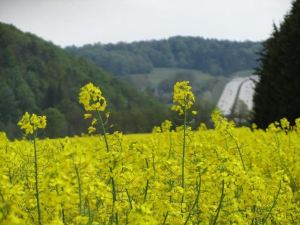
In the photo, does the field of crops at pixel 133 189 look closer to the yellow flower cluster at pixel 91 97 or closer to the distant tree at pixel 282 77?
the yellow flower cluster at pixel 91 97

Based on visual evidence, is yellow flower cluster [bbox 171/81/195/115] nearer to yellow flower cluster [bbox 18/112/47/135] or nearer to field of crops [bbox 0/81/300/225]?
field of crops [bbox 0/81/300/225]

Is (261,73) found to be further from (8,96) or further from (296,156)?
(8,96)

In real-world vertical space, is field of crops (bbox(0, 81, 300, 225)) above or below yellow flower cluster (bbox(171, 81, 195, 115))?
below

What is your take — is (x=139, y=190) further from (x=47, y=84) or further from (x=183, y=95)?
(x=47, y=84)

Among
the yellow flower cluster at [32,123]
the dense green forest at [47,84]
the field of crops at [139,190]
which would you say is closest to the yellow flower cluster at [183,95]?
the field of crops at [139,190]

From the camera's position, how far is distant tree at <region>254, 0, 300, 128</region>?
1994 cm

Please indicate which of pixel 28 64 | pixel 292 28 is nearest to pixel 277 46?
pixel 292 28

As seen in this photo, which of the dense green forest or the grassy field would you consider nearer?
the dense green forest

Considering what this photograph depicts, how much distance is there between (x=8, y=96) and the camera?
7869 cm

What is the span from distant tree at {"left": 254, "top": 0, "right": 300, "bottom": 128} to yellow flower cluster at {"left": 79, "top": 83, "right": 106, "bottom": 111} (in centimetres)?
1616

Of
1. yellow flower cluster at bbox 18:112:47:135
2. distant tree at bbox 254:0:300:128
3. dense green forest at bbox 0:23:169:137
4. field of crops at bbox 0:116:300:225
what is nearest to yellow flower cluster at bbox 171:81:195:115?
field of crops at bbox 0:116:300:225

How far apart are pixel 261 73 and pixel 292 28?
2.37 m

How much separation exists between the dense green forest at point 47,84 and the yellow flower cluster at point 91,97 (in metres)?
59.5

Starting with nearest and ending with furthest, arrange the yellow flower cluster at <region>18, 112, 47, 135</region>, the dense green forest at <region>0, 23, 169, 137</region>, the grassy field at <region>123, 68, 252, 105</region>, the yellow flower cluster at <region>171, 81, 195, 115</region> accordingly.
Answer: the yellow flower cluster at <region>18, 112, 47, 135</region> → the yellow flower cluster at <region>171, 81, 195, 115</region> → the dense green forest at <region>0, 23, 169, 137</region> → the grassy field at <region>123, 68, 252, 105</region>
